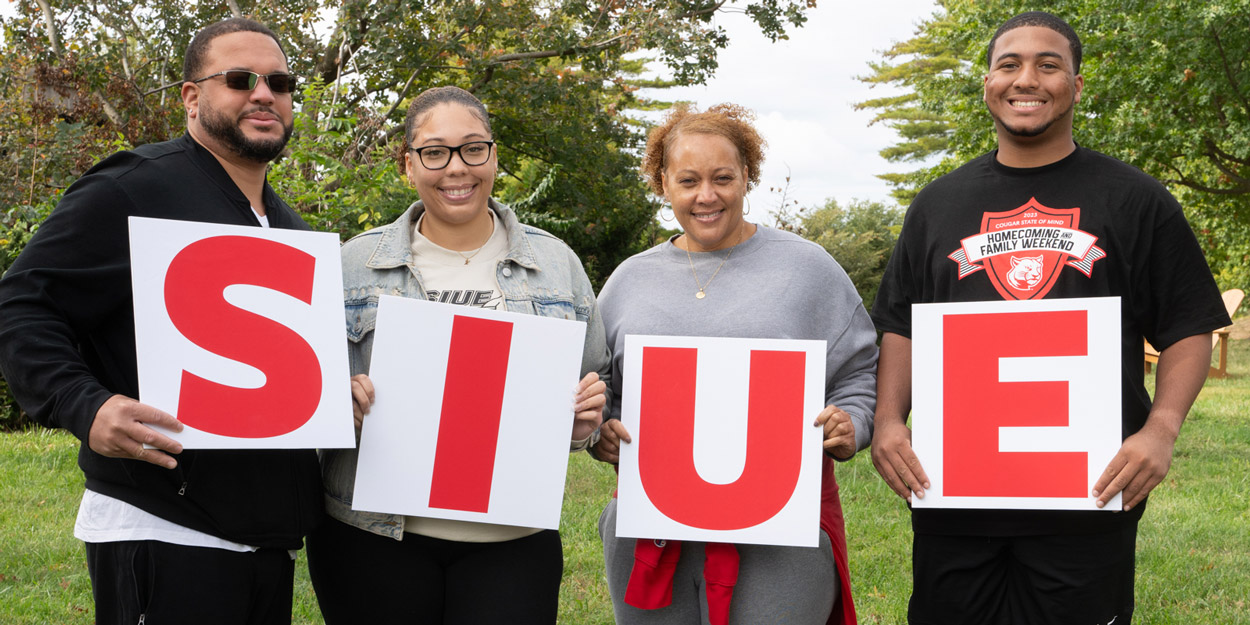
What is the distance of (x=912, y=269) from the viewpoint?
285 centimetres

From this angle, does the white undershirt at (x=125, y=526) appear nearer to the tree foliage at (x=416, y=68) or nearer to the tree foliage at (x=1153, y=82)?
the tree foliage at (x=416, y=68)

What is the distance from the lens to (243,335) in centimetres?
232

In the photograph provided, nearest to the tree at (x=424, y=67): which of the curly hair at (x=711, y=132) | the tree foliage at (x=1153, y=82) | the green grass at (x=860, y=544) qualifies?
the tree foliage at (x=1153, y=82)

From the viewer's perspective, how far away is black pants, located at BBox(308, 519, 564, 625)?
8.13 feet

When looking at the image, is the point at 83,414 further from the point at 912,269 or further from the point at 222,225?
the point at 912,269

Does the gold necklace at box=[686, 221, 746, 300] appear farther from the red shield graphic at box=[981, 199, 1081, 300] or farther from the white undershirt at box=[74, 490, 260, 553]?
the white undershirt at box=[74, 490, 260, 553]

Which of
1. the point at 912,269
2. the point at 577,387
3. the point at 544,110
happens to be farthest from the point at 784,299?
the point at 544,110

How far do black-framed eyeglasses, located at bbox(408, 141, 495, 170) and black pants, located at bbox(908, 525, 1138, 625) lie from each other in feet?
5.51

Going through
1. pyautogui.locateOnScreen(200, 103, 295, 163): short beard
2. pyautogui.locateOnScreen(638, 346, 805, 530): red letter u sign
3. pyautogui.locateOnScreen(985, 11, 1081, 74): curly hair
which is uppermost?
pyautogui.locateOnScreen(985, 11, 1081, 74): curly hair

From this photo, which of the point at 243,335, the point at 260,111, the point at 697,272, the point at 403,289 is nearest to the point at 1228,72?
the point at 697,272

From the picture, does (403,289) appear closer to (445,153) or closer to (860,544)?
(445,153)

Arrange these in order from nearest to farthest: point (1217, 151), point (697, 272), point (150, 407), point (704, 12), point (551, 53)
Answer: point (150, 407)
point (697, 272)
point (1217, 151)
point (704, 12)
point (551, 53)

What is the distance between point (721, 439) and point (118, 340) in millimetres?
1547

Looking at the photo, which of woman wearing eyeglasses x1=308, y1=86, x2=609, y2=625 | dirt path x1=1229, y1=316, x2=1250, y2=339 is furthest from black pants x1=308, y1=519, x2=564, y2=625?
dirt path x1=1229, y1=316, x2=1250, y2=339
